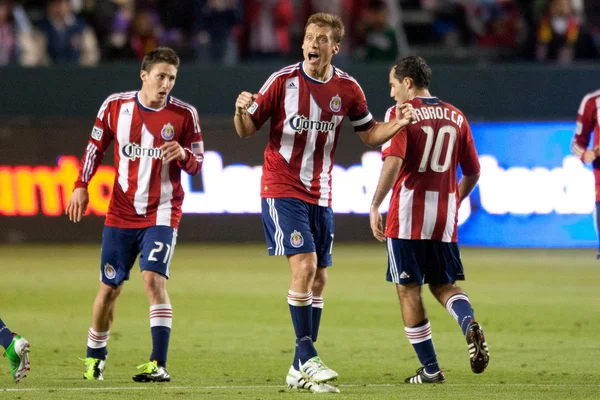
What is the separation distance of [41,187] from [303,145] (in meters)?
11.2

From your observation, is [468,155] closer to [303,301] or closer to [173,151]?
[303,301]

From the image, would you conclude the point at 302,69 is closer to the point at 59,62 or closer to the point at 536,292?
the point at 536,292

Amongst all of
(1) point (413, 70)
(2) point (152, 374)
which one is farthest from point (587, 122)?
(2) point (152, 374)

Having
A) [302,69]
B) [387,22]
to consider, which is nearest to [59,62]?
[387,22]

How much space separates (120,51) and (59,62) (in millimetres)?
1012

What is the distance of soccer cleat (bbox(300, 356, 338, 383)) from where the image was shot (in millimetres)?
6715

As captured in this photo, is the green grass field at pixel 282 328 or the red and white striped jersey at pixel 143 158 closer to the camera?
the green grass field at pixel 282 328

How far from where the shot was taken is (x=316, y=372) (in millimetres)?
6754

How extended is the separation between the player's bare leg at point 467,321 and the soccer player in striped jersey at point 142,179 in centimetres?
179

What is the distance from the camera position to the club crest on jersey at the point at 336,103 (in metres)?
7.26

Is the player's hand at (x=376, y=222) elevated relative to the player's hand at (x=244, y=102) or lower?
lower

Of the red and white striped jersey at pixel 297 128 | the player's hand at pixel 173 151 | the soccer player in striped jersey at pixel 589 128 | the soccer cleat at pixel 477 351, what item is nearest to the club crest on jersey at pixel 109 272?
the player's hand at pixel 173 151

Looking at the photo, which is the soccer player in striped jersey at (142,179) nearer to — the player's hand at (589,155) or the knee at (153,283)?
the knee at (153,283)

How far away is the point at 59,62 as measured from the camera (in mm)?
18484
